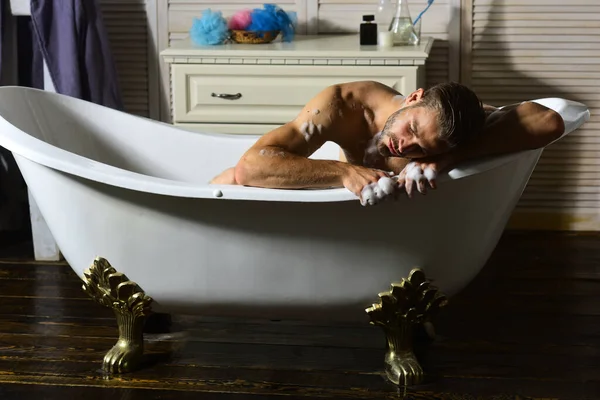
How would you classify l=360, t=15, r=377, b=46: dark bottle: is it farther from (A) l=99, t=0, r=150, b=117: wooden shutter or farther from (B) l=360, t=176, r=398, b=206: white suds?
(B) l=360, t=176, r=398, b=206: white suds

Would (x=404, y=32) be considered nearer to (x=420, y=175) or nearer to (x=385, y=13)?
(x=385, y=13)

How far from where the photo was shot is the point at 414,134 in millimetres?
1828

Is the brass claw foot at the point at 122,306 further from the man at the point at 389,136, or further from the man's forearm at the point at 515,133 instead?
the man's forearm at the point at 515,133

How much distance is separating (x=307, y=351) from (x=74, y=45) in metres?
1.32

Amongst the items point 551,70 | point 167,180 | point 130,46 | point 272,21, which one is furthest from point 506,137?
point 130,46

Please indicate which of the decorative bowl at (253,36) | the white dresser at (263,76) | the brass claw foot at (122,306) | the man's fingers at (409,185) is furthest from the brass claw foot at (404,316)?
the decorative bowl at (253,36)

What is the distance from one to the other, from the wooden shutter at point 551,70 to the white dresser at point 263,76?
15.4 inches

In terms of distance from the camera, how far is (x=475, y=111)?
72.7 inches

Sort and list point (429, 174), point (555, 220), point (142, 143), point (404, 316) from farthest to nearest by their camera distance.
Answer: point (555, 220) → point (142, 143) → point (404, 316) → point (429, 174)

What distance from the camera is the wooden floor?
2.07m

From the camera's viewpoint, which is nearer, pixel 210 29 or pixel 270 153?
pixel 270 153

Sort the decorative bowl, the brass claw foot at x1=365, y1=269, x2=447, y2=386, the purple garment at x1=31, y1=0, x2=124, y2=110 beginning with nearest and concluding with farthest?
the brass claw foot at x1=365, y1=269, x2=447, y2=386 → the purple garment at x1=31, y1=0, x2=124, y2=110 → the decorative bowl

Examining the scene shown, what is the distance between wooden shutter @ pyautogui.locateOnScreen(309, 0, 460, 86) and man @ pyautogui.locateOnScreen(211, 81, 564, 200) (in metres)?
1.17

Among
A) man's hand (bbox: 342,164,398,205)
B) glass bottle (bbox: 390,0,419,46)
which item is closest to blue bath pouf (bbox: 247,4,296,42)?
glass bottle (bbox: 390,0,419,46)
